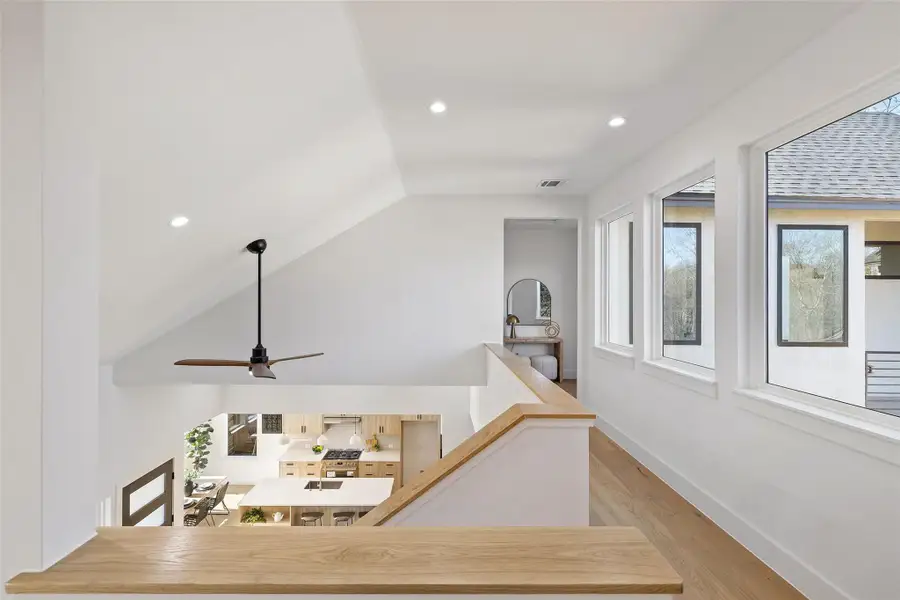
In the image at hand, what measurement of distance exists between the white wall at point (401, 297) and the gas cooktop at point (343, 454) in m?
4.68

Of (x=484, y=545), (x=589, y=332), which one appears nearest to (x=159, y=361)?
(x=589, y=332)

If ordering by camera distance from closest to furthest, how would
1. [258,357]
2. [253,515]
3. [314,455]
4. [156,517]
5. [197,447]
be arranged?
[258,357] < [156,517] < [253,515] < [197,447] < [314,455]

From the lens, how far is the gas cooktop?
1008cm

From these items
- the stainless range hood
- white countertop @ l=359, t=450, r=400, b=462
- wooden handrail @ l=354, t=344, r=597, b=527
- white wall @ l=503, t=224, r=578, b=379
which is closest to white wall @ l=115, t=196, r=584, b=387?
white wall @ l=503, t=224, r=578, b=379

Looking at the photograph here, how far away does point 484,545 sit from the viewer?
3.88ft

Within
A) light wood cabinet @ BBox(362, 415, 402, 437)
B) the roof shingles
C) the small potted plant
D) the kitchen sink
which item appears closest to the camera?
the roof shingles

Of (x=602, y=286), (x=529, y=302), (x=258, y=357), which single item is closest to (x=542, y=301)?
(x=529, y=302)

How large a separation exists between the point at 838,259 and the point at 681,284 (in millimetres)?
1465

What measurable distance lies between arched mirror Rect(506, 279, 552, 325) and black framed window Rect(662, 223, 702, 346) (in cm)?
440

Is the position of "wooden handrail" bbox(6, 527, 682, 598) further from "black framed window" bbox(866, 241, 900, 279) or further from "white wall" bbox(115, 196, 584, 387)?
"white wall" bbox(115, 196, 584, 387)

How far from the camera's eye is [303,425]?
35.2 ft

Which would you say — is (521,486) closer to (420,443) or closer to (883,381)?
(883,381)

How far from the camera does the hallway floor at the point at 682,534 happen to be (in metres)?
2.51

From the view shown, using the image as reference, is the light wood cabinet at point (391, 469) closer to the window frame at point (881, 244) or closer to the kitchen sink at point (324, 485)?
the kitchen sink at point (324, 485)
